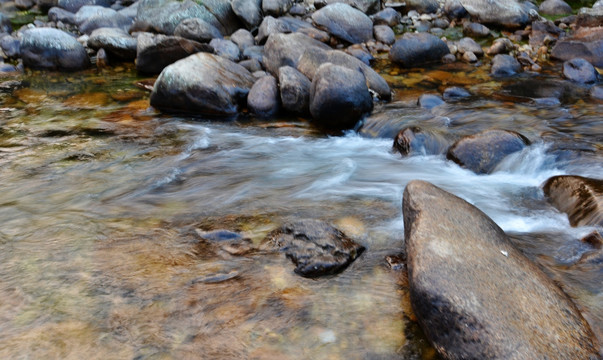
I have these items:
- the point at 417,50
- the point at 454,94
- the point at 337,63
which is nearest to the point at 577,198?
the point at 454,94

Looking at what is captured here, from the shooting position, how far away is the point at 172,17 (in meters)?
10.8

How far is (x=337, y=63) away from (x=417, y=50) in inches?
102

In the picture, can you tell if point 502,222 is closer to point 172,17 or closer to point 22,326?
point 22,326

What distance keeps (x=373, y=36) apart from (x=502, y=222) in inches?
306

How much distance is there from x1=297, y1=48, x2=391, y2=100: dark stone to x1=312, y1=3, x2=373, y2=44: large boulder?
3450 millimetres

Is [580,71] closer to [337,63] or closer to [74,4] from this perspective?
[337,63]

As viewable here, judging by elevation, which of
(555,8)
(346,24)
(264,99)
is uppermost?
(555,8)

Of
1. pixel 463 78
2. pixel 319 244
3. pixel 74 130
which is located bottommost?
pixel 74 130

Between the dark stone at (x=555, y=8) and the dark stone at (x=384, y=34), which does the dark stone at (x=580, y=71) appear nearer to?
the dark stone at (x=384, y=34)

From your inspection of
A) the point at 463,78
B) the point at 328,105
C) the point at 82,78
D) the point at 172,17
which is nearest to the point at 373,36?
the point at 463,78

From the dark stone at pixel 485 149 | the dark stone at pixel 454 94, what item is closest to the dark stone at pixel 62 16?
the dark stone at pixel 454 94

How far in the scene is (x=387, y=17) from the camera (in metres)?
11.5

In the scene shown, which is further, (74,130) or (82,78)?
(82,78)

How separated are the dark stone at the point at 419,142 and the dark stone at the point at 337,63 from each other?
1687 mm
